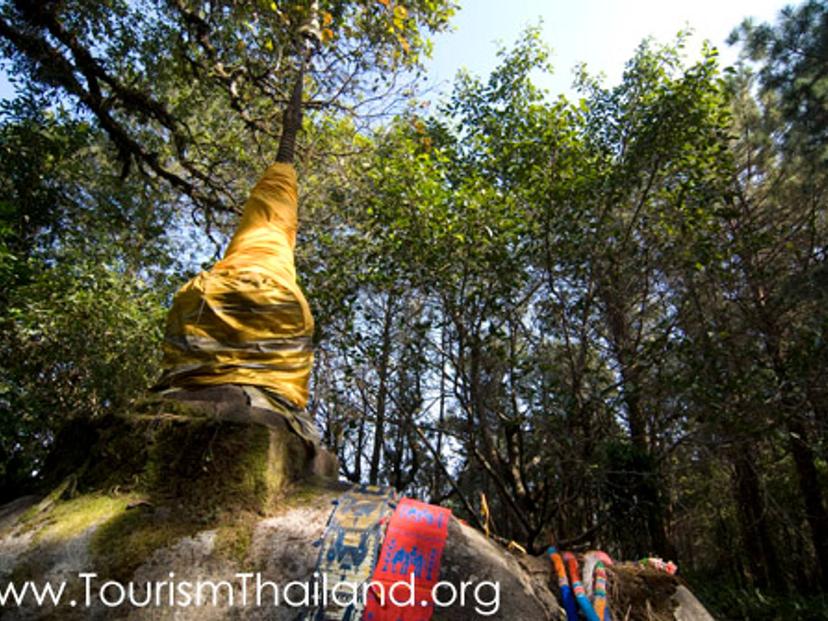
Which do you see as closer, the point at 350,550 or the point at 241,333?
the point at 350,550

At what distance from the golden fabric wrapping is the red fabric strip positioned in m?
1.07

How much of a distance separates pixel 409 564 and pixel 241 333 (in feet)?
5.15

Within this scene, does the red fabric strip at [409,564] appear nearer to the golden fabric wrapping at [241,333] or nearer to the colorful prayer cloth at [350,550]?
the colorful prayer cloth at [350,550]

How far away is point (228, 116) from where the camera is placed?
1015 centimetres

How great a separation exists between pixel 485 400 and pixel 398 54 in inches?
192

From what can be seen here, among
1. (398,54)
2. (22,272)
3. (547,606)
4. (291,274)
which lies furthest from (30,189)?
(547,606)

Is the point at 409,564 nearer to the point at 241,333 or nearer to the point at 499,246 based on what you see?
the point at 241,333

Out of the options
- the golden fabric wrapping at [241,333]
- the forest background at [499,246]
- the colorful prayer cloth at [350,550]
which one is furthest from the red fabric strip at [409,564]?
the forest background at [499,246]

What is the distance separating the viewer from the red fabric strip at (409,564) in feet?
6.63

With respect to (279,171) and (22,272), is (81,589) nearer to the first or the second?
(279,171)

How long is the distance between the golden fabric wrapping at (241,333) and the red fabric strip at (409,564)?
3.50 ft

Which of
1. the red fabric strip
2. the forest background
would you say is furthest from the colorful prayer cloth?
the forest background

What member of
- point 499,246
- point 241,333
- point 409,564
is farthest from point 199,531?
point 499,246

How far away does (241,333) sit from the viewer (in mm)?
2963
